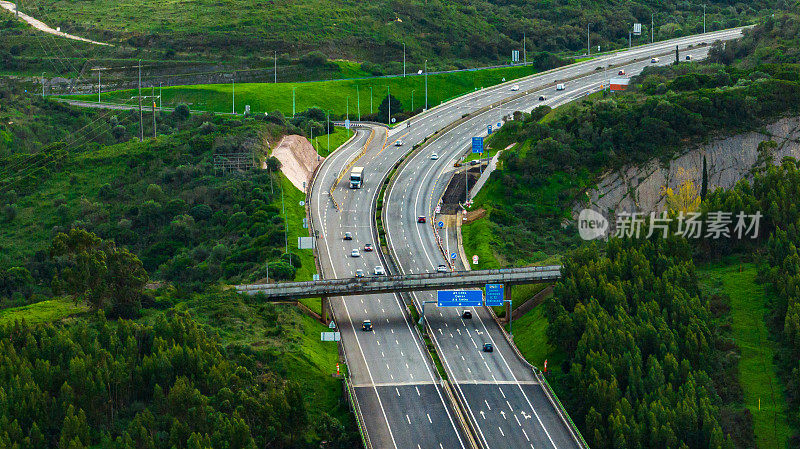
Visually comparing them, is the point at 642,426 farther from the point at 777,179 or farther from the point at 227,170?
the point at 227,170

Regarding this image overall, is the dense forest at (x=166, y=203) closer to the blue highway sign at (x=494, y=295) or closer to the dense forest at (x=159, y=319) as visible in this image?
the dense forest at (x=159, y=319)

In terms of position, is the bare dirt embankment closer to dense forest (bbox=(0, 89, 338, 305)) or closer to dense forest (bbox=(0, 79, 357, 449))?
dense forest (bbox=(0, 79, 357, 449))

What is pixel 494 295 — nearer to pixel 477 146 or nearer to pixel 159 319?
pixel 159 319

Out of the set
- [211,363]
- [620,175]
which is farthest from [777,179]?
[211,363]

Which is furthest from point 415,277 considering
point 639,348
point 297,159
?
point 297,159

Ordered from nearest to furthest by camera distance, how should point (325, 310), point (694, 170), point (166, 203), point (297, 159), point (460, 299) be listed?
point (460, 299), point (325, 310), point (166, 203), point (694, 170), point (297, 159)

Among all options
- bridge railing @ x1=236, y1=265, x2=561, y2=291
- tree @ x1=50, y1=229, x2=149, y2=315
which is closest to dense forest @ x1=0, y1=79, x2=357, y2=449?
tree @ x1=50, y1=229, x2=149, y2=315

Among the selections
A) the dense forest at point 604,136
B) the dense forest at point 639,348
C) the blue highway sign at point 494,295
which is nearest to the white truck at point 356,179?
the dense forest at point 604,136
